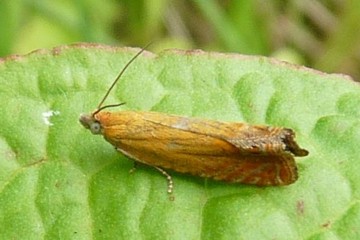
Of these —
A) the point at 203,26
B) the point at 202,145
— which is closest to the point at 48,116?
the point at 202,145

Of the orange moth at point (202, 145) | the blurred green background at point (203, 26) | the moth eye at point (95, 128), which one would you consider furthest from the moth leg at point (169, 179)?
the blurred green background at point (203, 26)

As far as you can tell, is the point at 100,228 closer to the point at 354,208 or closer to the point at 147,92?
the point at 147,92

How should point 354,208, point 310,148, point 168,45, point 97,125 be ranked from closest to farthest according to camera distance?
point 354,208 < point 310,148 < point 97,125 < point 168,45

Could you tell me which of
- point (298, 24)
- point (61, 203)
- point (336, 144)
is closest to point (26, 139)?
→ point (61, 203)

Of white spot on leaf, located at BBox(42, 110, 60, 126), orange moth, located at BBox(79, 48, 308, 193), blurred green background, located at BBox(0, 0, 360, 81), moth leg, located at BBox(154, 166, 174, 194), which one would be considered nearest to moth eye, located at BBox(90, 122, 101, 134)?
orange moth, located at BBox(79, 48, 308, 193)

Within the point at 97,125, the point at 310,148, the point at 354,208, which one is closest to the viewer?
the point at 354,208
